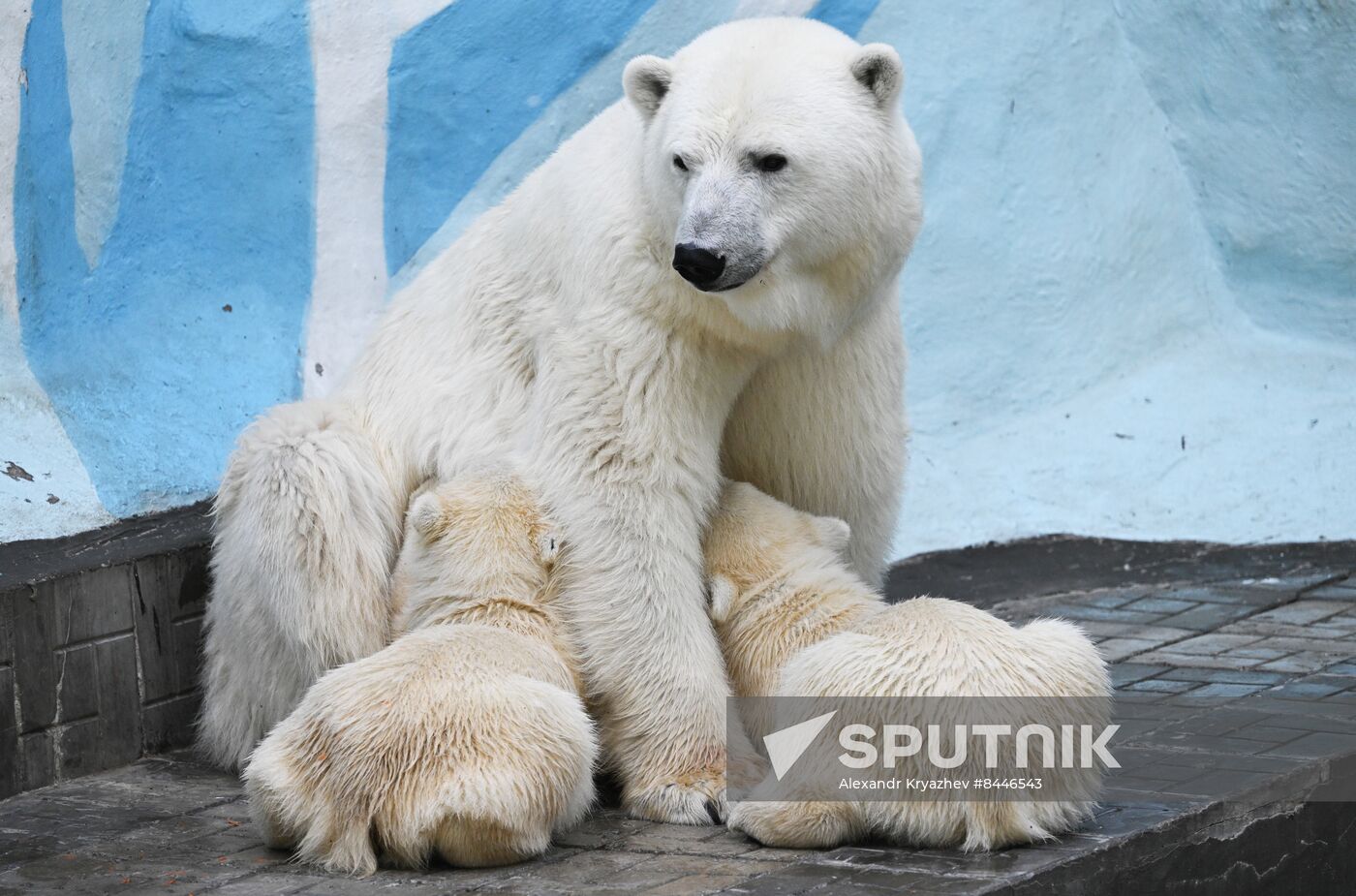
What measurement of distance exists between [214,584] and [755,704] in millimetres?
1448

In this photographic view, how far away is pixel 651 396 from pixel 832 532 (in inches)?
21.8

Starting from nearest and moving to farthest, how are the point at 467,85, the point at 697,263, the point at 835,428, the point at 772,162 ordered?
the point at 697,263, the point at 772,162, the point at 835,428, the point at 467,85

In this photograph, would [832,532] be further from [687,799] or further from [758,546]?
[687,799]

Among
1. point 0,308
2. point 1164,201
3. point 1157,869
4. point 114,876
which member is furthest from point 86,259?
point 1164,201

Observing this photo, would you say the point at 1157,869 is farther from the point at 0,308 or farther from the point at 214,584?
the point at 0,308

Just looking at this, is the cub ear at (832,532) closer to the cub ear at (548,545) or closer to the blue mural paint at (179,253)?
the cub ear at (548,545)

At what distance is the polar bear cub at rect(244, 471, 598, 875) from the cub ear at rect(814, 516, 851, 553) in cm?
70

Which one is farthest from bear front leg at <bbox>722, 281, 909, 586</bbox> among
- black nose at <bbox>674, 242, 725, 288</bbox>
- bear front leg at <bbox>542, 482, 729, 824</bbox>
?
black nose at <bbox>674, 242, 725, 288</bbox>

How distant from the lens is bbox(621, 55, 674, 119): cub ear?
3.89m

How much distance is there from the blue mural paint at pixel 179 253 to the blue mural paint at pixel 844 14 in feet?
6.51

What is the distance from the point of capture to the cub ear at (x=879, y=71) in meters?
3.82

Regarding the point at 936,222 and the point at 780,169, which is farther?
the point at 936,222

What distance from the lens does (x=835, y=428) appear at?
13.9 ft
